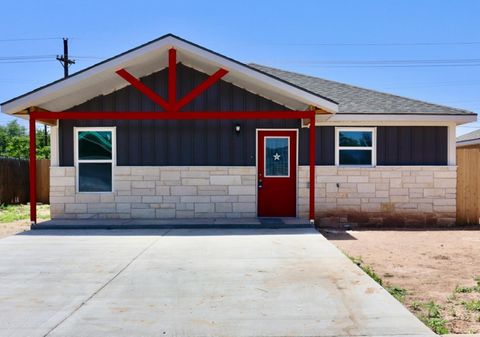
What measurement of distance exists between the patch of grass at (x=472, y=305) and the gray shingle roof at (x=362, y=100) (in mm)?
6606

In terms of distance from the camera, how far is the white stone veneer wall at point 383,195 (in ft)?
36.6

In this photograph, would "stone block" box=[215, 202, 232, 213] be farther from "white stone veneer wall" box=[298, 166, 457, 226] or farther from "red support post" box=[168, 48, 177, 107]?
"red support post" box=[168, 48, 177, 107]

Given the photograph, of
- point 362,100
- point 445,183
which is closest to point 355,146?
point 362,100

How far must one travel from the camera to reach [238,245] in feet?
25.9

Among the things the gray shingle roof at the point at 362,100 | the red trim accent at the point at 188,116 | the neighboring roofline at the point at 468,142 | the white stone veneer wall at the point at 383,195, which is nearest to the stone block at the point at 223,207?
the white stone veneer wall at the point at 383,195

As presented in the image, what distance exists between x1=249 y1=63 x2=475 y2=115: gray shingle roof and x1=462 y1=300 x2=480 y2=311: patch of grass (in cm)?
661

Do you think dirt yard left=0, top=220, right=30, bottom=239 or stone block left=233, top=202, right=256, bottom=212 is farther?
stone block left=233, top=202, right=256, bottom=212

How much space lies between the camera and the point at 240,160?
11117 mm

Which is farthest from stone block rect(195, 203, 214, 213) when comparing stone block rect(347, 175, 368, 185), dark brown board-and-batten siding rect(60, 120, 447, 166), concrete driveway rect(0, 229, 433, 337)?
stone block rect(347, 175, 368, 185)

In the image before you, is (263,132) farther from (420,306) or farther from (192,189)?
(420,306)

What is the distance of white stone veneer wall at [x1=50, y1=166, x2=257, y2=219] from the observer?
36.3ft

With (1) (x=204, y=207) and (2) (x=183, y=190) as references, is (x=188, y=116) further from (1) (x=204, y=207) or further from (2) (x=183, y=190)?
(1) (x=204, y=207)

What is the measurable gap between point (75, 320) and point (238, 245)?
4.06 metres

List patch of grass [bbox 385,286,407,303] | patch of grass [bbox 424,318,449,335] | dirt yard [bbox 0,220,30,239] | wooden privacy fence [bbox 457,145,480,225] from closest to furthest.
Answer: patch of grass [bbox 424,318,449,335] → patch of grass [bbox 385,286,407,303] → dirt yard [bbox 0,220,30,239] → wooden privacy fence [bbox 457,145,480,225]
